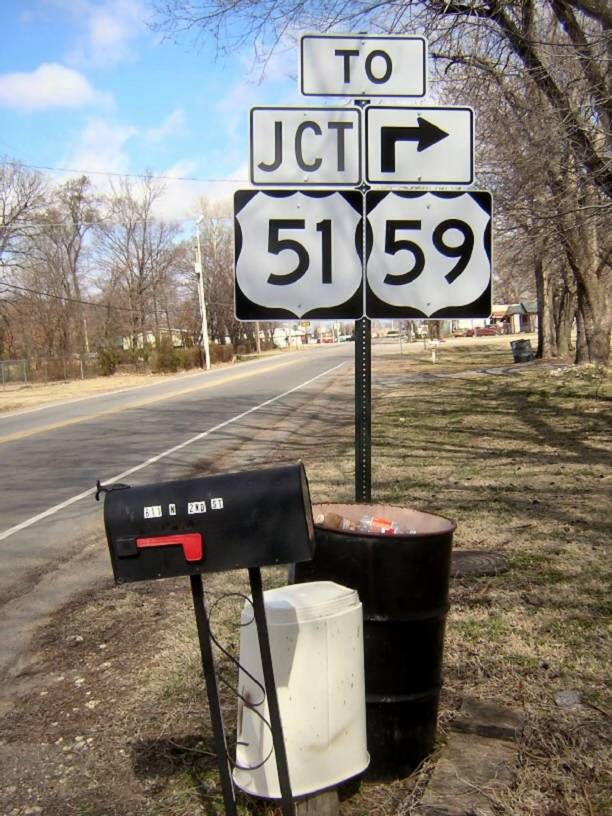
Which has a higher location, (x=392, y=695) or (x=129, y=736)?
(x=392, y=695)

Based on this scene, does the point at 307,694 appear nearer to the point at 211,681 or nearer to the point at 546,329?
the point at 211,681

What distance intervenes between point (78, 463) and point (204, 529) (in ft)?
32.6

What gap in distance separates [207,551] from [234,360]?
203ft

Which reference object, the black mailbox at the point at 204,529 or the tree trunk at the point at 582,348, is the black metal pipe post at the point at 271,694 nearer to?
the black mailbox at the point at 204,529

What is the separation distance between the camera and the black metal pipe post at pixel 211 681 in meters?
2.23

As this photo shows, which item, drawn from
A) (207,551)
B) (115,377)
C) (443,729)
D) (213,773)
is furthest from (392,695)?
(115,377)

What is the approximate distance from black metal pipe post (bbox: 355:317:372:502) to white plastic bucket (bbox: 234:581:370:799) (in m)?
1.20

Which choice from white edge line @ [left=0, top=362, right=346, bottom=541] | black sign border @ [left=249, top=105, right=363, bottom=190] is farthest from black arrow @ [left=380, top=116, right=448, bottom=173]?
white edge line @ [left=0, top=362, right=346, bottom=541]

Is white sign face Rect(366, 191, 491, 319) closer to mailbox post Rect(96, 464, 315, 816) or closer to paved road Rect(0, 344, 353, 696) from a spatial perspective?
mailbox post Rect(96, 464, 315, 816)

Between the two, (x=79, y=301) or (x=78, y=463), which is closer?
(x=78, y=463)

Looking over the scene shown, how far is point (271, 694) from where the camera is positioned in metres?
2.26

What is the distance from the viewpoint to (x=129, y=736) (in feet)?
11.0

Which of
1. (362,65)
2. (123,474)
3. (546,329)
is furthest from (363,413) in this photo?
(546,329)

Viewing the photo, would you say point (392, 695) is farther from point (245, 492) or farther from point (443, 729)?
point (245, 492)
